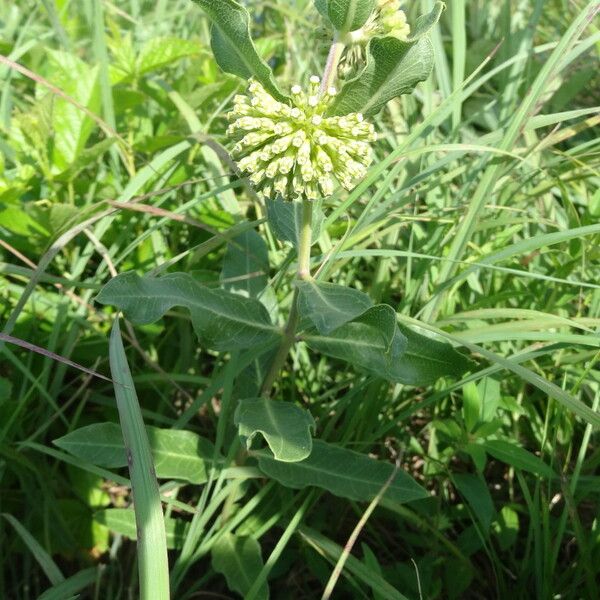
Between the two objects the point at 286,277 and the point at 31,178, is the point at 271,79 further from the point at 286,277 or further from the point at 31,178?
the point at 31,178

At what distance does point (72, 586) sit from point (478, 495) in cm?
92

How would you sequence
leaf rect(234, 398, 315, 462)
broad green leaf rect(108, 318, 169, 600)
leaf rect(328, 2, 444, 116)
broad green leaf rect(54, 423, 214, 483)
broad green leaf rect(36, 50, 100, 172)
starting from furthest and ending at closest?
broad green leaf rect(36, 50, 100, 172) < broad green leaf rect(54, 423, 214, 483) < leaf rect(234, 398, 315, 462) < leaf rect(328, 2, 444, 116) < broad green leaf rect(108, 318, 169, 600)

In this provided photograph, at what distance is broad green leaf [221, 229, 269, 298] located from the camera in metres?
1.89

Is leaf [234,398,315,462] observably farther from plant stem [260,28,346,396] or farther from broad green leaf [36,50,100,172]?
broad green leaf [36,50,100,172]

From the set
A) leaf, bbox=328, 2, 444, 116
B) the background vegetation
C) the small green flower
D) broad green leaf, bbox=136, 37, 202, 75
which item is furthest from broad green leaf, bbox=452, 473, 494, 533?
broad green leaf, bbox=136, 37, 202, 75

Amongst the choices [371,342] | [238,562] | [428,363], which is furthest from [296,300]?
[238,562]

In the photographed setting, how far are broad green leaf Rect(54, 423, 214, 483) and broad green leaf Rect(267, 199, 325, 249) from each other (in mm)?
510

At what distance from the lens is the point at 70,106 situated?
225cm

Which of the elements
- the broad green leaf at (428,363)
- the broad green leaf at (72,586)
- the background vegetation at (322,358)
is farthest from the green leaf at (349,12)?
the broad green leaf at (72,586)

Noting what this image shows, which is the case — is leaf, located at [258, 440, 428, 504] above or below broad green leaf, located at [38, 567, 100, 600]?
above

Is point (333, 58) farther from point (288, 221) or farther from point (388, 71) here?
point (288, 221)

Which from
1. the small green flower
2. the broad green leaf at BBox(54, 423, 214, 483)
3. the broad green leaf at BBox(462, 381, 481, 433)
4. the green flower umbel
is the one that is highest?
the small green flower

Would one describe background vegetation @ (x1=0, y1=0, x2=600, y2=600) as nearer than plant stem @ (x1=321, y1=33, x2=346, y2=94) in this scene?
No

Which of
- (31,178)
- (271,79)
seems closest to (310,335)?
(271,79)
